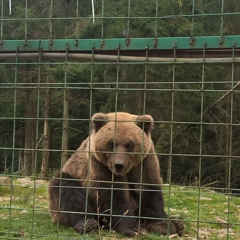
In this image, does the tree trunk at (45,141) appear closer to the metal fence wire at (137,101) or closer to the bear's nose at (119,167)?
the metal fence wire at (137,101)

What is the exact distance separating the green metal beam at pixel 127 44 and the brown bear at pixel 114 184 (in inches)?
54.2

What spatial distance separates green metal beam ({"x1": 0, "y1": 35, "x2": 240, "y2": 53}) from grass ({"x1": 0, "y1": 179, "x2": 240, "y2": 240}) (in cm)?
118

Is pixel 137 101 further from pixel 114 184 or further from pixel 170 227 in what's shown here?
pixel 170 227

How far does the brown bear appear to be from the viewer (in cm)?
555

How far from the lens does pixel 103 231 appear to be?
18.2 feet

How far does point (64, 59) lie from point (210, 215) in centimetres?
367

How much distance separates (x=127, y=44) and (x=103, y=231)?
2354 mm

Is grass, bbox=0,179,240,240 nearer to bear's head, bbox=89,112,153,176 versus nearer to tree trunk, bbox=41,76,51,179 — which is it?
bear's head, bbox=89,112,153,176

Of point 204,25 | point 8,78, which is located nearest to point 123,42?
point 204,25

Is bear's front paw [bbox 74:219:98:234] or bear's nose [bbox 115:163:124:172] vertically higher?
bear's nose [bbox 115:163:124:172]

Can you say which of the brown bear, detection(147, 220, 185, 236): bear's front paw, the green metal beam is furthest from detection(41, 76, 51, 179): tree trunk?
the green metal beam

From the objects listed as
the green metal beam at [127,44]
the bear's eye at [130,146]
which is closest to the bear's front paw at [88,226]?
the bear's eye at [130,146]

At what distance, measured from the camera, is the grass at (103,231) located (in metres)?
4.74

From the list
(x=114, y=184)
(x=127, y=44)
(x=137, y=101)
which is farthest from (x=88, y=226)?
(x=137, y=101)
